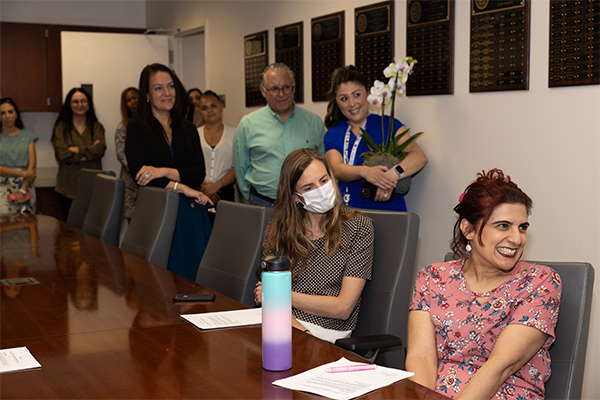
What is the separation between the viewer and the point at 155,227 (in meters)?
2.90

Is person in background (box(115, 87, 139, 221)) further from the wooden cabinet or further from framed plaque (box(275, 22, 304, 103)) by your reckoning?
framed plaque (box(275, 22, 304, 103))

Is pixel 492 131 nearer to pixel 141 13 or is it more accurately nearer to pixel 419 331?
pixel 419 331

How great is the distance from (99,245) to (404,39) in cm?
193

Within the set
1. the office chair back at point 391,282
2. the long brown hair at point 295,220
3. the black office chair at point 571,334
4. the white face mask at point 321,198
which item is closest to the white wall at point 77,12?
the long brown hair at point 295,220

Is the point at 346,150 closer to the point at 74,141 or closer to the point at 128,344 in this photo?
the point at 128,344

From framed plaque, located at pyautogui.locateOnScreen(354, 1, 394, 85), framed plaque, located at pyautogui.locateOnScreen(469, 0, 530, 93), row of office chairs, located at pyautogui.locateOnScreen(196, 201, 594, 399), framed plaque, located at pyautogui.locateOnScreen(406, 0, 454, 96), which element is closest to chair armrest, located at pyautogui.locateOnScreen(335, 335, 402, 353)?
row of office chairs, located at pyautogui.locateOnScreen(196, 201, 594, 399)

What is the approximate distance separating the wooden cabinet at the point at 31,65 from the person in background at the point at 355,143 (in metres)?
4.04

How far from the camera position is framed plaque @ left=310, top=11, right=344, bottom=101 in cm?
400

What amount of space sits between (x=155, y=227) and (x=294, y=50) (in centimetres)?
209

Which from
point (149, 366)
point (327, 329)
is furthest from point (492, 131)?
point (149, 366)

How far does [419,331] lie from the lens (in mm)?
1773

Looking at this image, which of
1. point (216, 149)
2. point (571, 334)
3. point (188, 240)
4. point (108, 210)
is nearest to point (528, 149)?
point (571, 334)

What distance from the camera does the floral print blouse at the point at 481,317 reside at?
161 centimetres

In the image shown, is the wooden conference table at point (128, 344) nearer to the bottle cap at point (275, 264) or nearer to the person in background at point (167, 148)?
the bottle cap at point (275, 264)
